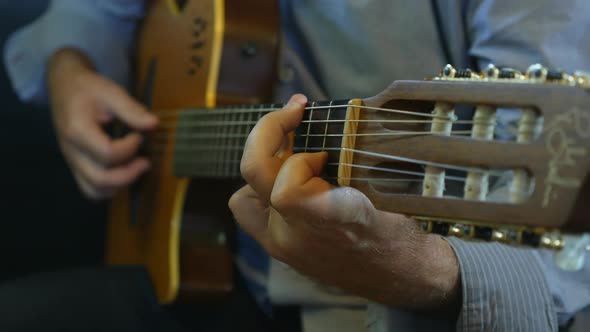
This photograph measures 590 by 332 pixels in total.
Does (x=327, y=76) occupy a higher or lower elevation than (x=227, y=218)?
higher

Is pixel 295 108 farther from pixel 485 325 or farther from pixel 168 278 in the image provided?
pixel 168 278

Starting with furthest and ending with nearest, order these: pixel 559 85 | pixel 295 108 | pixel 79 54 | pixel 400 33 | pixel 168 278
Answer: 1. pixel 79 54
2. pixel 168 278
3. pixel 400 33
4. pixel 295 108
5. pixel 559 85

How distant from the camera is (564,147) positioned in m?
0.33

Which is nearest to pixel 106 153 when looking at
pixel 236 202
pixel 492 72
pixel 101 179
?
pixel 101 179

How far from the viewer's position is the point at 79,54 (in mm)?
967

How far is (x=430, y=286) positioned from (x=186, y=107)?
44 centimetres

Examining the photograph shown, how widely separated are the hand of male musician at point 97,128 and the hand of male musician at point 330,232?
41 cm

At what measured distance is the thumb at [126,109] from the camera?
850 millimetres

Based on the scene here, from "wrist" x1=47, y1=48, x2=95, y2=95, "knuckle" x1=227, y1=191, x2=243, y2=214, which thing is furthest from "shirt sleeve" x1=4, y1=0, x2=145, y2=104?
"knuckle" x1=227, y1=191, x2=243, y2=214

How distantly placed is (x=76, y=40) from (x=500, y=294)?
30.5 inches

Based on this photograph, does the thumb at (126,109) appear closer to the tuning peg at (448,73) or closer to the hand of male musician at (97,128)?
the hand of male musician at (97,128)

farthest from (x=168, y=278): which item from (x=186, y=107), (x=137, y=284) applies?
(x=186, y=107)

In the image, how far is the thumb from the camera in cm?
85

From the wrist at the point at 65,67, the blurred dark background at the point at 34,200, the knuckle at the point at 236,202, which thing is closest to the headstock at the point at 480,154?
the knuckle at the point at 236,202
